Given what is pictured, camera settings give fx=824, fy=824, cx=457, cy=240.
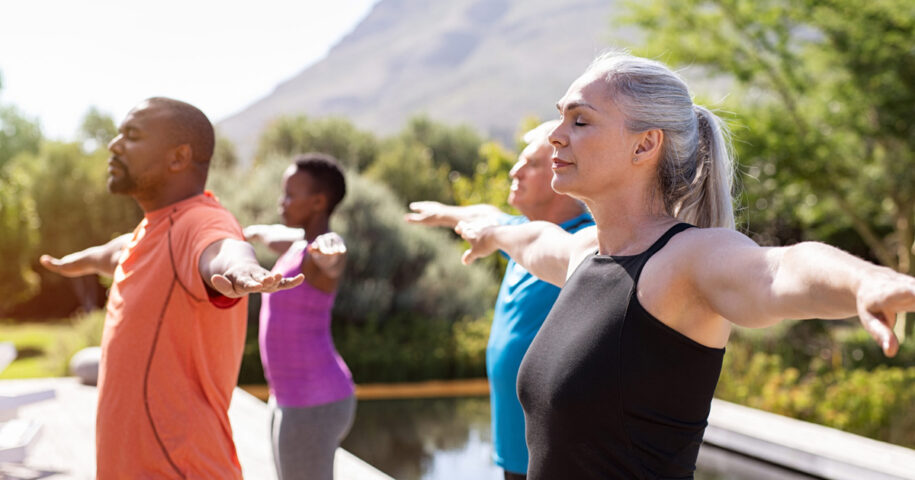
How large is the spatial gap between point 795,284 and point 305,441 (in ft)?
9.65

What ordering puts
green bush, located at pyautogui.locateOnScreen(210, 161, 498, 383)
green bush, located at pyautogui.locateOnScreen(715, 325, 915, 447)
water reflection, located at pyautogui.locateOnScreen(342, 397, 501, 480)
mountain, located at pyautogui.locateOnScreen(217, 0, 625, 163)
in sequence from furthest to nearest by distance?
mountain, located at pyautogui.locateOnScreen(217, 0, 625, 163), green bush, located at pyautogui.locateOnScreen(210, 161, 498, 383), green bush, located at pyautogui.locateOnScreen(715, 325, 915, 447), water reflection, located at pyautogui.locateOnScreen(342, 397, 501, 480)

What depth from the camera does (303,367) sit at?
3910mm

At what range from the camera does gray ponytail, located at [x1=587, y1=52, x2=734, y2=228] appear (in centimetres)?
169

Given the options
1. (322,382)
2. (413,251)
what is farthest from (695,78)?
(322,382)

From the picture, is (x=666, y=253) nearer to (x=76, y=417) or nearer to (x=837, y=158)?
(x=76, y=417)

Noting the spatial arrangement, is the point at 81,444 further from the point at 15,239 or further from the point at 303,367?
the point at 15,239

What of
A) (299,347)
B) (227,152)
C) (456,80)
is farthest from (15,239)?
(456,80)

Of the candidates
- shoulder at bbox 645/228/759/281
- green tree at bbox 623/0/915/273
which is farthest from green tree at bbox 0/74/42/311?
shoulder at bbox 645/228/759/281

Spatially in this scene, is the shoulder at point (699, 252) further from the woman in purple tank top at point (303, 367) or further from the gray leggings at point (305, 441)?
the gray leggings at point (305, 441)

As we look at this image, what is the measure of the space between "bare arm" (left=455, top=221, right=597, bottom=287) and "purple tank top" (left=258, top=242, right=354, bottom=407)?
1.49m

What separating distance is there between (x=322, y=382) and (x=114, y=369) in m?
1.72

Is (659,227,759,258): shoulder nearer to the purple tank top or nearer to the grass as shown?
the purple tank top

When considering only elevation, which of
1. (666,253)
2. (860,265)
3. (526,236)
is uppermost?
(860,265)

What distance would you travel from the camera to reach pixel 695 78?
15.2 metres
